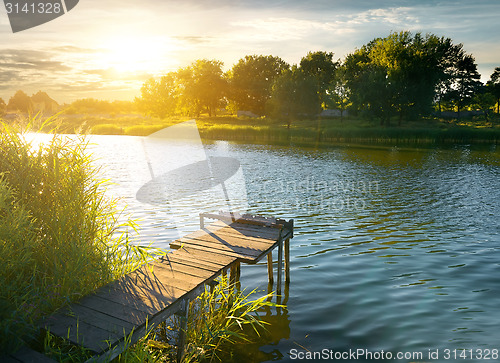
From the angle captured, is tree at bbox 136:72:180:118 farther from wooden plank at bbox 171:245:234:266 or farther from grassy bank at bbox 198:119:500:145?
wooden plank at bbox 171:245:234:266

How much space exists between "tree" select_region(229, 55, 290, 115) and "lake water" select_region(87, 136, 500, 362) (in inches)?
3329

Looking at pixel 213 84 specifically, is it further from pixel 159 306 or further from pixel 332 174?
pixel 159 306

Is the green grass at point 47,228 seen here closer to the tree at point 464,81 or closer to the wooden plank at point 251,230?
the wooden plank at point 251,230

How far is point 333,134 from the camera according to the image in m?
57.1

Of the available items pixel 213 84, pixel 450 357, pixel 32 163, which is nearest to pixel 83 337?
pixel 32 163

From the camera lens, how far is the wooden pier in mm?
4801

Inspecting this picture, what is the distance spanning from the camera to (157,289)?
6.16 meters

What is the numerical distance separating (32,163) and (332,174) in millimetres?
25233

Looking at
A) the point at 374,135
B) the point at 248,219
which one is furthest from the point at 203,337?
the point at 374,135

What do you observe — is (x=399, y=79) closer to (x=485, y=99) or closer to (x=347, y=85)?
(x=347, y=85)

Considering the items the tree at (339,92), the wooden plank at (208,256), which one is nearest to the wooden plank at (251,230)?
the wooden plank at (208,256)

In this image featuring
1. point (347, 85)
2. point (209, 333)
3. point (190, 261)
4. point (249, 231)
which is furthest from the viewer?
point (347, 85)

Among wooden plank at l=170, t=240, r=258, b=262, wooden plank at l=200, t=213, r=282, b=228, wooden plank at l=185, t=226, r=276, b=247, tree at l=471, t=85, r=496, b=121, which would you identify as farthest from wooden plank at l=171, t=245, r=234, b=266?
tree at l=471, t=85, r=496, b=121

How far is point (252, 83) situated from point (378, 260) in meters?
102
